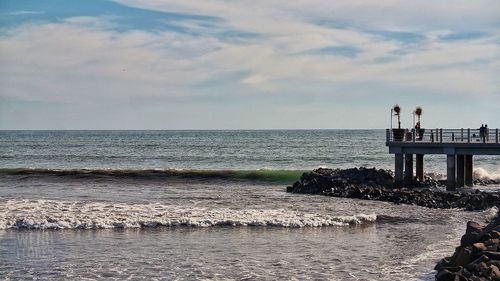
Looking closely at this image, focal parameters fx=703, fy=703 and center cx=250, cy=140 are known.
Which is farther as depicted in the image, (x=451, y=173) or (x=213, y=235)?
(x=451, y=173)

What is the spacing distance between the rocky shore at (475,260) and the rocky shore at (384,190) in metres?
12.0

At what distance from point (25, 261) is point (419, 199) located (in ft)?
61.4

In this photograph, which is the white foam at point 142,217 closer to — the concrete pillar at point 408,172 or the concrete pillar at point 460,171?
the concrete pillar at point 408,172

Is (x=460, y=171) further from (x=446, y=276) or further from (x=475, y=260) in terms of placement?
(x=446, y=276)

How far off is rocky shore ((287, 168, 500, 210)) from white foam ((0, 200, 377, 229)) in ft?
18.2

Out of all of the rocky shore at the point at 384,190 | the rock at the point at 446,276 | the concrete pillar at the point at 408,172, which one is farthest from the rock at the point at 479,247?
the concrete pillar at the point at 408,172

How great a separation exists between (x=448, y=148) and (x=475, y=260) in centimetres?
2161

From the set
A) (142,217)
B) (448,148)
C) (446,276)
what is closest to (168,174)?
(448,148)

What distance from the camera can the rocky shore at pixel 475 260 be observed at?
13758mm

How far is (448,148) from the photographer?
35.7 meters

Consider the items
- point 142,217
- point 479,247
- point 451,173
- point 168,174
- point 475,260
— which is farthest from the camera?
point 168,174

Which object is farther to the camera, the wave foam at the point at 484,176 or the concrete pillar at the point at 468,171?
the wave foam at the point at 484,176

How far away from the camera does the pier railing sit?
3658cm

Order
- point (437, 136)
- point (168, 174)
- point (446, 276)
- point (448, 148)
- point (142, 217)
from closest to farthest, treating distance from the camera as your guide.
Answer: point (446, 276), point (142, 217), point (448, 148), point (437, 136), point (168, 174)
